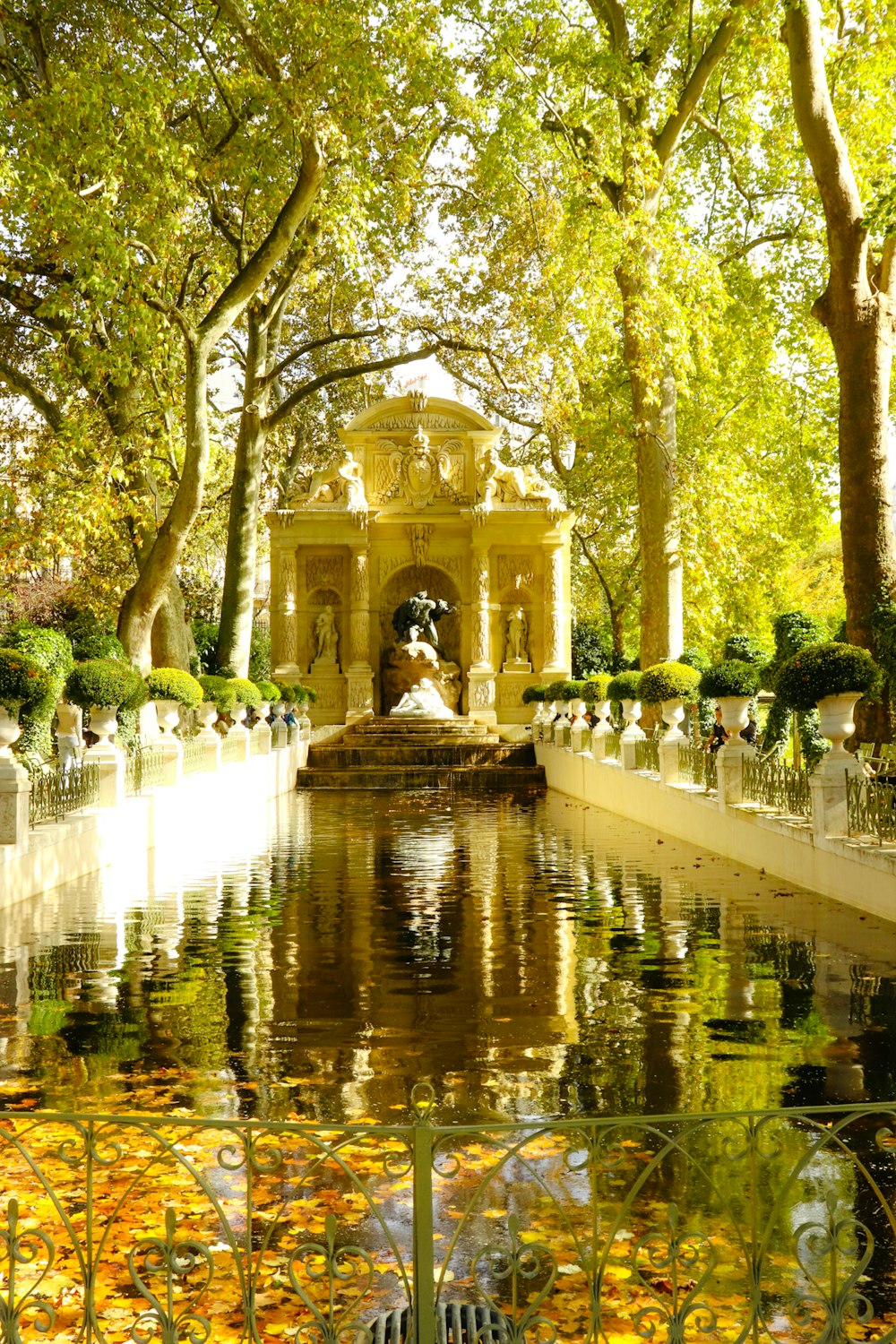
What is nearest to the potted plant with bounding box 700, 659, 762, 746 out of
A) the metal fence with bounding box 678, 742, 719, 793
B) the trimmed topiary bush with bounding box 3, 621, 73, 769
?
the metal fence with bounding box 678, 742, 719, 793

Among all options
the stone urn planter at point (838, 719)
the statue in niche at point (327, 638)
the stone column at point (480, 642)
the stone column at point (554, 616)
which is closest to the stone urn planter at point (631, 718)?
the stone urn planter at point (838, 719)

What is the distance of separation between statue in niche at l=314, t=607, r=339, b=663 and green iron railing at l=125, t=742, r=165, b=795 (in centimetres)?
1815

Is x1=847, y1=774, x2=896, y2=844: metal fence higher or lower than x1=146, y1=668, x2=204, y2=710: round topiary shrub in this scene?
lower

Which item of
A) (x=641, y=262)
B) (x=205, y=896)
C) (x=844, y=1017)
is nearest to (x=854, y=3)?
(x=641, y=262)

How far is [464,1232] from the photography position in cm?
464

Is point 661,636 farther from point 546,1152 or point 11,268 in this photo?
point 546,1152

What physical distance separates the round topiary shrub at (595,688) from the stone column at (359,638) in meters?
10.9

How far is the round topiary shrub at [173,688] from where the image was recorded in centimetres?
1875

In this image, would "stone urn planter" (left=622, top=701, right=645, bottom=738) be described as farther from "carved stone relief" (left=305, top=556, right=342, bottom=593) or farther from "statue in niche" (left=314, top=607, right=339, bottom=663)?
"carved stone relief" (left=305, top=556, right=342, bottom=593)

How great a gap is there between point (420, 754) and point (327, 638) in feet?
27.3

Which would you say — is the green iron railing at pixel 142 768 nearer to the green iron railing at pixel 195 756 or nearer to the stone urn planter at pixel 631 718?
the green iron railing at pixel 195 756

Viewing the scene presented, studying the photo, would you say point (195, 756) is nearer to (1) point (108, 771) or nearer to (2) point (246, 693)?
(2) point (246, 693)

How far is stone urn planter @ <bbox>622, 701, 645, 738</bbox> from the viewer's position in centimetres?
2050

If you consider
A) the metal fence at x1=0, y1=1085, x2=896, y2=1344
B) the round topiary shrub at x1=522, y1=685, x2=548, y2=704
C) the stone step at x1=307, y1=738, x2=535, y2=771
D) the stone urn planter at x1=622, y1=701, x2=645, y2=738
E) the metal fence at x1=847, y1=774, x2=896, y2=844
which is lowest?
the metal fence at x1=0, y1=1085, x2=896, y2=1344
